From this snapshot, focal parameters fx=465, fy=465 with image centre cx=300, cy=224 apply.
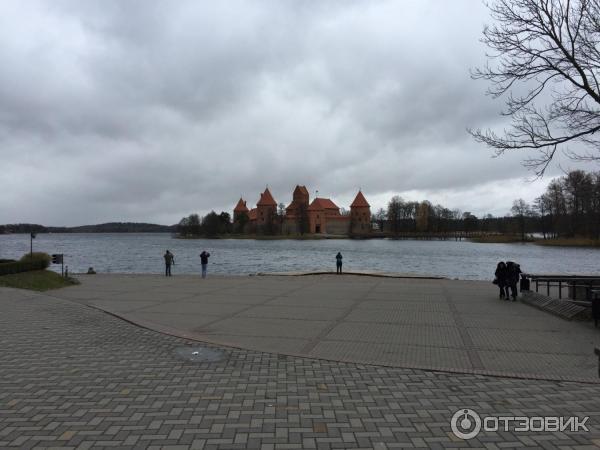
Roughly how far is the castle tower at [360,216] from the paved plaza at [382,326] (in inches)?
5651

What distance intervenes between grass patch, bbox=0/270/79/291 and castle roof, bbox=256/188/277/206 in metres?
139

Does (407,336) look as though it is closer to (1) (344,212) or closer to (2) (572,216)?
(2) (572,216)

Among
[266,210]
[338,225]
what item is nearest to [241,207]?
[266,210]

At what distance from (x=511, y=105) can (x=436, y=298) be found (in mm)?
6315

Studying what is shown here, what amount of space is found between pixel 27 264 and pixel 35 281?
2.51m

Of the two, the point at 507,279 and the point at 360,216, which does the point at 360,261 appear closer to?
the point at 507,279

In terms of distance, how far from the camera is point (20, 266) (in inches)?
819

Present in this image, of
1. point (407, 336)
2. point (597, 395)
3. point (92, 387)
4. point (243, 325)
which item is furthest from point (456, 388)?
point (243, 325)

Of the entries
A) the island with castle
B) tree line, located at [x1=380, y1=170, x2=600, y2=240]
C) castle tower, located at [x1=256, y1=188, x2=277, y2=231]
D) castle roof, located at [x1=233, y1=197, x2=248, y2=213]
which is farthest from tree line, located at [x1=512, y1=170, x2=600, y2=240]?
castle roof, located at [x1=233, y1=197, x2=248, y2=213]

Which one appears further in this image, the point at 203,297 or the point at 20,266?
the point at 20,266

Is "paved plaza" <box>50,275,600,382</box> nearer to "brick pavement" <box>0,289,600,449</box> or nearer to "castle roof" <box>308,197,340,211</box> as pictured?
"brick pavement" <box>0,289,600,449</box>

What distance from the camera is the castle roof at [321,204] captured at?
161375 millimetres

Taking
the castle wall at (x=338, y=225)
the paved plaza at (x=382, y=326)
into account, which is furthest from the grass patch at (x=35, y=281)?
the castle wall at (x=338, y=225)

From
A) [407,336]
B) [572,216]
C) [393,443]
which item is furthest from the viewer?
[572,216]
